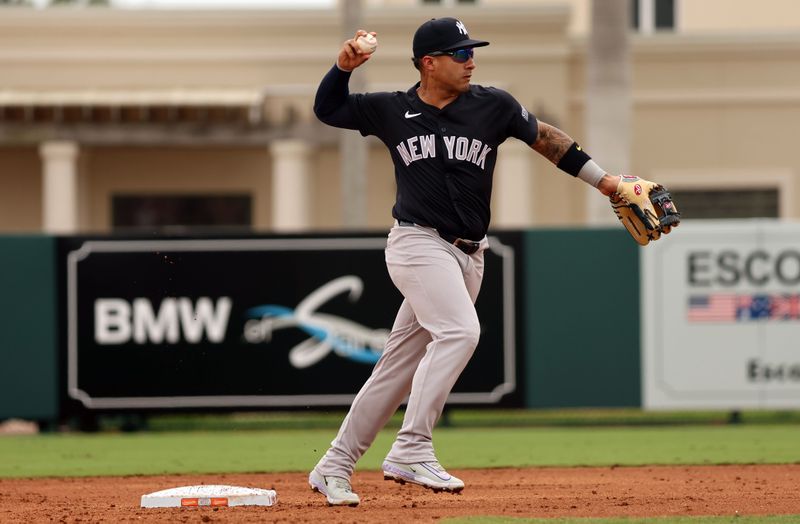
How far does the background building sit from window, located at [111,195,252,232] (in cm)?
2

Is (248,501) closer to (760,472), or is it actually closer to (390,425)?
(760,472)


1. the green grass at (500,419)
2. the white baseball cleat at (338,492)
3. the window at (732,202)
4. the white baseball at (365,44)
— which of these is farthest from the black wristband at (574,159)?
the window at (732,202)

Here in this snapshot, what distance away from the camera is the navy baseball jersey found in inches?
276

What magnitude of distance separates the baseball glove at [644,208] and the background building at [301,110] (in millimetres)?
16959

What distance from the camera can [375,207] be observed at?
2480 cm

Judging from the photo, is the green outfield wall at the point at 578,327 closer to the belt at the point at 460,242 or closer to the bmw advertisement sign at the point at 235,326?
the bmw advertisement sign at the point at 235,326

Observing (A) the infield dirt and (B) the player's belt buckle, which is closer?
(A) the infield dirt

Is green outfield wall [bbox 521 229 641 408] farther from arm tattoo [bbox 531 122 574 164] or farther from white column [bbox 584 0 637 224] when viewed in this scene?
arm tattoo [bbox 531 122 574 164]

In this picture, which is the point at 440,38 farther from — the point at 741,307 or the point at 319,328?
the point at 741,307

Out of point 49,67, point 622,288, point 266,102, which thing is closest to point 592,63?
point 622,288

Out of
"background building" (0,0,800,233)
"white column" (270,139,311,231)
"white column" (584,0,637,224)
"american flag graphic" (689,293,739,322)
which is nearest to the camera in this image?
"american flag graphic" (689,293,739,322)

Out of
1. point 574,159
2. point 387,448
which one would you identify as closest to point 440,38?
point 574,159

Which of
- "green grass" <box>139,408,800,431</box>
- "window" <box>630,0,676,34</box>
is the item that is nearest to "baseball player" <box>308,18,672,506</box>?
"green grass" <box>139,408,800,431</box>

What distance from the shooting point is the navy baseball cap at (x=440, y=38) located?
6969 mm
